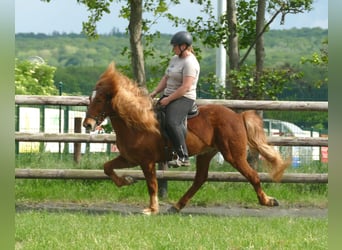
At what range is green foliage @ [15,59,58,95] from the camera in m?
41.2

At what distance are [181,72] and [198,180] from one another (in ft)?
5.56

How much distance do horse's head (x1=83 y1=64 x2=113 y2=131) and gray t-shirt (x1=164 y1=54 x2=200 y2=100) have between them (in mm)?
741

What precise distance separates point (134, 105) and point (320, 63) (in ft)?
19.3

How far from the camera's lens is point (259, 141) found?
9594 mm

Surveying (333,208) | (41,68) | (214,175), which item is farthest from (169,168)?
(41,68)

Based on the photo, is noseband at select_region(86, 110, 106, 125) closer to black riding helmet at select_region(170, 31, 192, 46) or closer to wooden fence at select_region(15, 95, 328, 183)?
black riding helmet at select_region(170, 31, 192, 46)

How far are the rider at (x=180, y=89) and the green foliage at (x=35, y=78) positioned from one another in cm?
3033

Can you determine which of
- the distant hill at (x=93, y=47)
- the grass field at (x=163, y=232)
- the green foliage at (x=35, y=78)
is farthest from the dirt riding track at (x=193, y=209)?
the distant hill at (x=93, y=47)

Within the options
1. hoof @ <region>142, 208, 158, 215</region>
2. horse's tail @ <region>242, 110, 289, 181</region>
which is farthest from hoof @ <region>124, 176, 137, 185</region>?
horse's tail @ <region>242, 110, 289, 181</region>

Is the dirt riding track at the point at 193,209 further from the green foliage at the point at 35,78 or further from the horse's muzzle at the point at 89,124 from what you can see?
the green foliage at the point at 35,78

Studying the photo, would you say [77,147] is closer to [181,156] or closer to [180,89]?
[181,156]

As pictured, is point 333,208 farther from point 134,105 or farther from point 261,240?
point 134,105

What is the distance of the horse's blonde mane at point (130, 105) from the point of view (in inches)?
357

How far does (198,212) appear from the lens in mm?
9742
